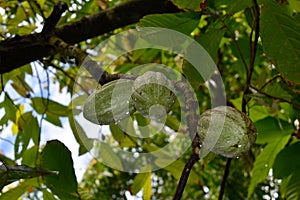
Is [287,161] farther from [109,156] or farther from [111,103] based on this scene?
[111,103]

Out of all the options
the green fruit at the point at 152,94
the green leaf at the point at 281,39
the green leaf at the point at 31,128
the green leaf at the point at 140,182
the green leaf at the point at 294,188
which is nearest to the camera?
the green fruit at the point at 152,94

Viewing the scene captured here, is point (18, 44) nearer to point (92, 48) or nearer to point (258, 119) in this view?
point (258, 119)

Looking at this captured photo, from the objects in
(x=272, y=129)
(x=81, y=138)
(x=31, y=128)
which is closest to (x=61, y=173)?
(x=81, y=138)

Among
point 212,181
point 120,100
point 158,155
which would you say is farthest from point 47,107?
point 212,181

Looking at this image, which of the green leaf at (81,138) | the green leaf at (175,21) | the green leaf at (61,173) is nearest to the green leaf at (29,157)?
the green leaf at (81,138)

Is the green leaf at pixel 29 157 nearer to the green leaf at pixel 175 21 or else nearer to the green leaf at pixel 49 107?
the green leaf at pixel 49 107
